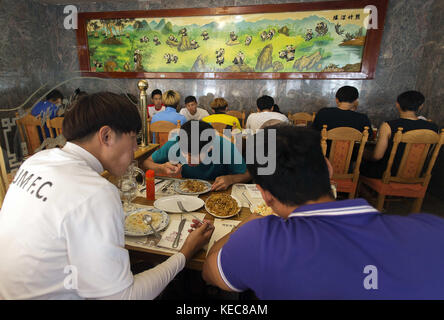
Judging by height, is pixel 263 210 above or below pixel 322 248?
below

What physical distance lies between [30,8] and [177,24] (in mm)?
2972

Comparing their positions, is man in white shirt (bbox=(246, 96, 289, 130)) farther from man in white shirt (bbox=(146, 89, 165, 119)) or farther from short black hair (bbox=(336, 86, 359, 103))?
man in white shirt (bbox=(146, 89, 165, 119))

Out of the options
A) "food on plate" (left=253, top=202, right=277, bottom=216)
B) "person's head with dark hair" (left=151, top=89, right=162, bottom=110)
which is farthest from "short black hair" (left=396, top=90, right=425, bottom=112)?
"person's head with dark hair" (left=151, top=89, right=162, bottom=110)

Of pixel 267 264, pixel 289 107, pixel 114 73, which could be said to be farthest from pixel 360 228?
pixel 114 73

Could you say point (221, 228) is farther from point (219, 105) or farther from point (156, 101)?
point (156, 101)

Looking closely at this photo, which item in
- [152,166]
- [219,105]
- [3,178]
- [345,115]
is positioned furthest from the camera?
[219,105]

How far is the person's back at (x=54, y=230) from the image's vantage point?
62cm

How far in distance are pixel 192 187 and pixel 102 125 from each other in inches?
31.4

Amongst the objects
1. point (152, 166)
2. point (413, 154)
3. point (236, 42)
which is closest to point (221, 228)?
point (152, 166)

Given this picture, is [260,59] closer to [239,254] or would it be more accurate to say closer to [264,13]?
[264,13]

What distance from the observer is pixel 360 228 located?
0.56m

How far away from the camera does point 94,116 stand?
31.1 inches

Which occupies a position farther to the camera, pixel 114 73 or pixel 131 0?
pixel 114 73

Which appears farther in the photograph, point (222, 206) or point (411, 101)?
point (411, 101)
